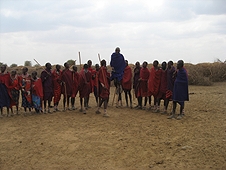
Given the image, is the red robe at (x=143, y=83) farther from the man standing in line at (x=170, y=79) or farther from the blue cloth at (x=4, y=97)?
the blue cloth at (x=4, y=97)

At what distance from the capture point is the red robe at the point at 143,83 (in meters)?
10.0

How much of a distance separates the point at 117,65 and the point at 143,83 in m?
1.20

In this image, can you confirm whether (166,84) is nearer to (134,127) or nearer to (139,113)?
(139,113)

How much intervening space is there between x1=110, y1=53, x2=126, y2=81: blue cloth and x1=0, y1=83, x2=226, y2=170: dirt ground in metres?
1.70

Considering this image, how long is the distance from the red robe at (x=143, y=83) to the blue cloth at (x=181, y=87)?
1862 mm

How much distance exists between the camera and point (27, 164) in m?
5.41

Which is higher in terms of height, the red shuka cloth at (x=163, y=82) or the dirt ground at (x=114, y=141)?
the red shuka cloth at (x=163, y=82)

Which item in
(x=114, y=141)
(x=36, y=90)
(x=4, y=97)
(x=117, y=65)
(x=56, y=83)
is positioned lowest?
(x=114, y=141)

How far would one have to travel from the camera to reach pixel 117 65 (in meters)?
10.3

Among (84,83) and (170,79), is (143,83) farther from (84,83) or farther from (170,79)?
(84,83)

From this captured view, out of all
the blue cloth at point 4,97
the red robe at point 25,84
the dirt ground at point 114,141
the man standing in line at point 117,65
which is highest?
the man standing in line at point 117,65

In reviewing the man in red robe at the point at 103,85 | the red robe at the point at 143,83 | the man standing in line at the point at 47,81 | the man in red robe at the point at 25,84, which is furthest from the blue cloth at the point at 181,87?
the man in red robe at the point at 25,84

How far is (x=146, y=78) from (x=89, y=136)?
403 centimetres

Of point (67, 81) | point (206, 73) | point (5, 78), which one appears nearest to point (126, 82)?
point (67, 81)
